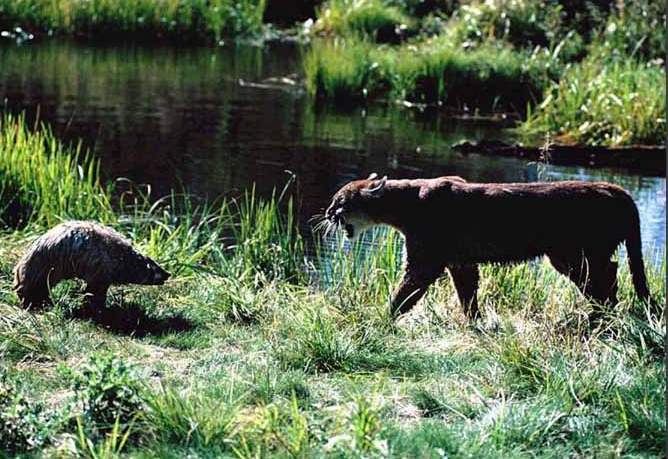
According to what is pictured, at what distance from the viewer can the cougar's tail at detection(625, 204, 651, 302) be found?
761 centimetres

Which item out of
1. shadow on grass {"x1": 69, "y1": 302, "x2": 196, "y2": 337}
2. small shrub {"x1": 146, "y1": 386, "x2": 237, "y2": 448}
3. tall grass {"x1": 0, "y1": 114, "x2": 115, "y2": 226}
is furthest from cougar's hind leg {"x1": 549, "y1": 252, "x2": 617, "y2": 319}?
tall grass {"x1": 0, "y1": 114, "x2": 115, "y2": 226}

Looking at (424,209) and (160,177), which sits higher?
(424,209)

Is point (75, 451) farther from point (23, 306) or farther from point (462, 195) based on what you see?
point (462, 195)

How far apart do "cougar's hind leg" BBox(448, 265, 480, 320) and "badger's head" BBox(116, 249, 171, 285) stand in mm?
1962

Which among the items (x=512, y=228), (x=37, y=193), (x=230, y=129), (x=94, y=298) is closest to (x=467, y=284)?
(x=512, y=228)

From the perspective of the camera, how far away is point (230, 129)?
1711cm

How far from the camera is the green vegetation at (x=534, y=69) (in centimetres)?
1711

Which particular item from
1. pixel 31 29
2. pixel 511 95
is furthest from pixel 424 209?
pixel 31 29

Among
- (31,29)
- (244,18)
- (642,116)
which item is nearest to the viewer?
(642,116)

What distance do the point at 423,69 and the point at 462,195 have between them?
42.4 feet

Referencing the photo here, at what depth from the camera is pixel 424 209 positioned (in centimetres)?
764

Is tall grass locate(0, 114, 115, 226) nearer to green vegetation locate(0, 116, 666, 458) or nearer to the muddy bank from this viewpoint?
green vegetation locate(0, 116, 666, 458)

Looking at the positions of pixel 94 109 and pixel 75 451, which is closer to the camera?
pixel 75 451

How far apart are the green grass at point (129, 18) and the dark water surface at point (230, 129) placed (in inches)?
54.0
